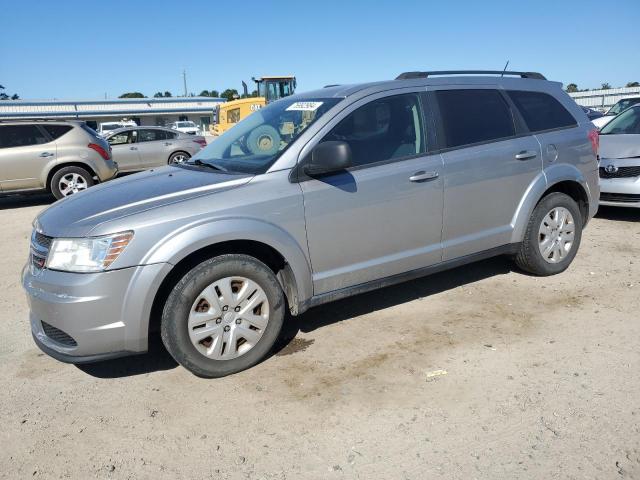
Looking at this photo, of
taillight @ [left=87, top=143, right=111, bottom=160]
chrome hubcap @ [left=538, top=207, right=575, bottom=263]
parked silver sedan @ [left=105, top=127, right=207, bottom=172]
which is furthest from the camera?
parked silver sedan @ [left=105, top=127, right=207, bottom=172]

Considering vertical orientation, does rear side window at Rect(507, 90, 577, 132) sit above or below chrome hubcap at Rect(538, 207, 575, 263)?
above

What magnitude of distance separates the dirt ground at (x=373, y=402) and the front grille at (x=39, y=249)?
0.83 m

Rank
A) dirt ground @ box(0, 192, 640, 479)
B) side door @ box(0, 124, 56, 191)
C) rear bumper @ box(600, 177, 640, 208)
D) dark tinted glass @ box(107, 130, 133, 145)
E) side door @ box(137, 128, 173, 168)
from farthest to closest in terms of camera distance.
Result: side door @ box(137, 128, 173, 168)
dark tinted glass @ box(107, 130, 133, 145)
side door @ box(0, 124, 56, 191)
rear bumper @ box(600, 177, 640, 208)
dirt ground @ box(0, 192, 640, 479)

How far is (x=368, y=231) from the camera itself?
375 cm

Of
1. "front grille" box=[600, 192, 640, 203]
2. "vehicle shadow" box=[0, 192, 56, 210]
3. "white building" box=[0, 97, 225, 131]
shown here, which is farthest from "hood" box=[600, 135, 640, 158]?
"white building" box=[0, 97, 225, 131]

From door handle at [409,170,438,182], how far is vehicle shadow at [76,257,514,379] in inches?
45.4

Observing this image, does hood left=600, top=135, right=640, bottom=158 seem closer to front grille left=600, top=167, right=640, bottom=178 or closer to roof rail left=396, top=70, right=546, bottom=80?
front grille left=600, top=167, right=640, bottom=178

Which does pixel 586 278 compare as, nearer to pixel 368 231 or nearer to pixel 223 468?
pixel 368 231

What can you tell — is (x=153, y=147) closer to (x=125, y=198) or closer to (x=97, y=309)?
(x=125, y=198)

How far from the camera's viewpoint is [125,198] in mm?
3369

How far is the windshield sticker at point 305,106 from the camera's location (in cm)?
390

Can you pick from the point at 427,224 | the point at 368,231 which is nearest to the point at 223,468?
the point at 368,231

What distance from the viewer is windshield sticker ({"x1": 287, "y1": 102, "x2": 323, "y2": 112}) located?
390 cm

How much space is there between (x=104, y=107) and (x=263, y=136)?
61313 millimetres
